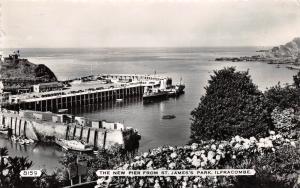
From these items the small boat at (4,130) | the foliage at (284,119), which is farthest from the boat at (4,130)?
the foliage at (284,119)

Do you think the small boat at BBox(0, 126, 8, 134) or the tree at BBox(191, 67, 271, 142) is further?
the small boat at BBox(0, 126, 8, 134)

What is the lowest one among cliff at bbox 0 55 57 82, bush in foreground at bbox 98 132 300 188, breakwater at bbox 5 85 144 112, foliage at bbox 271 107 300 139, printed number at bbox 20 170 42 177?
breakwater at bbox 5 85 144 112

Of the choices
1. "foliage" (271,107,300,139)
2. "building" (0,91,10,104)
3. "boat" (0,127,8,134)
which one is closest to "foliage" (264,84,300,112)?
"foliage" (271,107,300,139)

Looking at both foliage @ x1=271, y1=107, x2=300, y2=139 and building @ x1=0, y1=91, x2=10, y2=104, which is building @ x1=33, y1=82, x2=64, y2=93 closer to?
building @ x1=0, y1=91, x2=10, y2=104

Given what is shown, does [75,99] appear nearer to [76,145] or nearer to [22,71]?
[22,71]

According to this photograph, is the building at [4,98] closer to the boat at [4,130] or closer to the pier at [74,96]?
the pier at [74,96]

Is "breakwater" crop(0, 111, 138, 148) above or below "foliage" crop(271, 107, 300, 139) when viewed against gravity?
below

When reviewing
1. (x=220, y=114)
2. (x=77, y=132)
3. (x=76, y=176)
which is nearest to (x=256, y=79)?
(x=77, y=132)

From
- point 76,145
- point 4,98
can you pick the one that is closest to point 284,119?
point 76,145
